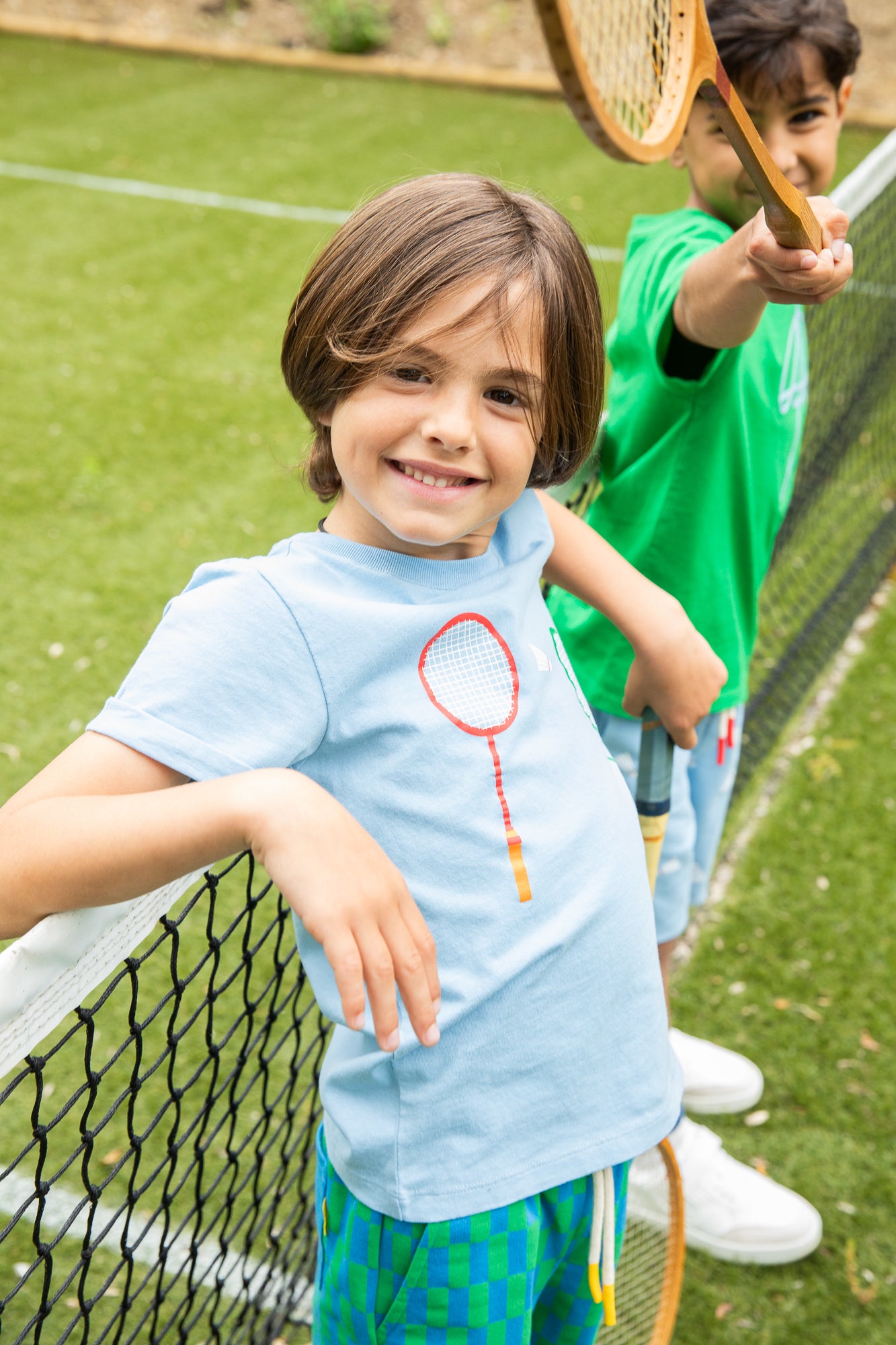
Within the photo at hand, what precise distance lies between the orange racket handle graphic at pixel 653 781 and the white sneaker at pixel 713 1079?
107 centimetres

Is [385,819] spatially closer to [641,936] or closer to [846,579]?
[641,936]

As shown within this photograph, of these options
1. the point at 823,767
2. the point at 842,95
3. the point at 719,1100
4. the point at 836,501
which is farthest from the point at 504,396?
the point at 836,501

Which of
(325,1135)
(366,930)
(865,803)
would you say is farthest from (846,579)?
(366,930)

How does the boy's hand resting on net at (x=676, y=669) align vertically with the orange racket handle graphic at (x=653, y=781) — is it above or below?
above

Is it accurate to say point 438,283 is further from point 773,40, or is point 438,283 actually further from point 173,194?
point 173,194

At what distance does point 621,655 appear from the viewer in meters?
2.15

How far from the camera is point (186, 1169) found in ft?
9.14

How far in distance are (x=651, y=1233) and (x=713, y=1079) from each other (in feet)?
2.28

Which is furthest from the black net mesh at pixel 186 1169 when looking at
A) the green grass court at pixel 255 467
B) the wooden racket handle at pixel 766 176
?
the wooden racket handle at pixel 766 176

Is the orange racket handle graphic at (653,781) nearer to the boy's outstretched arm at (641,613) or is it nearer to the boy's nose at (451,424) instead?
the boy's outstretched arm at (641,613)

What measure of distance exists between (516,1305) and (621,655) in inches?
41.2

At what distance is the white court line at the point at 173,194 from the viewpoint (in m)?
8.44

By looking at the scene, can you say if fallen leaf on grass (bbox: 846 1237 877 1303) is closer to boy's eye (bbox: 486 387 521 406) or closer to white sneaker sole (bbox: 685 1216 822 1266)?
white sneaker sole (bbox: 685 1216 822 1266)

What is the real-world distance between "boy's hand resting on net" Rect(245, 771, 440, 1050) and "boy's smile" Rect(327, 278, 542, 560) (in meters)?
0.37
